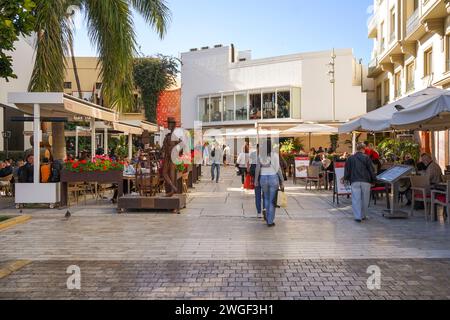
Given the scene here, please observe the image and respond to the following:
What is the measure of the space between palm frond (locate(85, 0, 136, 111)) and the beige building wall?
37.7 ft

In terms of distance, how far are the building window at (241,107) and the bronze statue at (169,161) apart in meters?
29.4

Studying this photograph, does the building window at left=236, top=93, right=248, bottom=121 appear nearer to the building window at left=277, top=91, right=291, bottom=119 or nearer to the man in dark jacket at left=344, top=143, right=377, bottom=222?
the building window at left=277, top=91, right=291, bottom=119

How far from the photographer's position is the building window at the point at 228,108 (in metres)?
42.3

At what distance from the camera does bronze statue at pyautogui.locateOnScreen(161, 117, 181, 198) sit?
12.0m

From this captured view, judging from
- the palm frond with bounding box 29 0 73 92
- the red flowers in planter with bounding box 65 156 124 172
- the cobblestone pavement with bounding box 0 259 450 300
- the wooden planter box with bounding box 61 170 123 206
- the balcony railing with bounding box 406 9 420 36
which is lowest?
the cobblestone pavement with bounding box 0 259 450 300

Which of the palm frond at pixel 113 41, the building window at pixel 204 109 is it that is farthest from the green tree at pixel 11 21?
the building window at pixel 204 109

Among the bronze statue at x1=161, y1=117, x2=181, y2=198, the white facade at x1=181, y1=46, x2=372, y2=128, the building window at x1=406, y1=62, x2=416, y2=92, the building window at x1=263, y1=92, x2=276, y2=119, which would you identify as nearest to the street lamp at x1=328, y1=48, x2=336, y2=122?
the white facade at x1=181, y1=46, x2=372, y2=128

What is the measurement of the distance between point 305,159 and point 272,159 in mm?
10465

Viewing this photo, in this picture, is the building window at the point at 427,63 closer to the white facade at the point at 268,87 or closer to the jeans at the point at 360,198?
Result: the white facade at the point at 268,87

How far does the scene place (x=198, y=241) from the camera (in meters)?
8.28

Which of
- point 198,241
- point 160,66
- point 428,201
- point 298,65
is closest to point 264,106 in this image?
point 298,65

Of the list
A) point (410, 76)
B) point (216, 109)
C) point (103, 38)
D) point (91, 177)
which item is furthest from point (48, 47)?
point (216, 109)

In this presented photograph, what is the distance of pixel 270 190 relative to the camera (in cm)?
975
